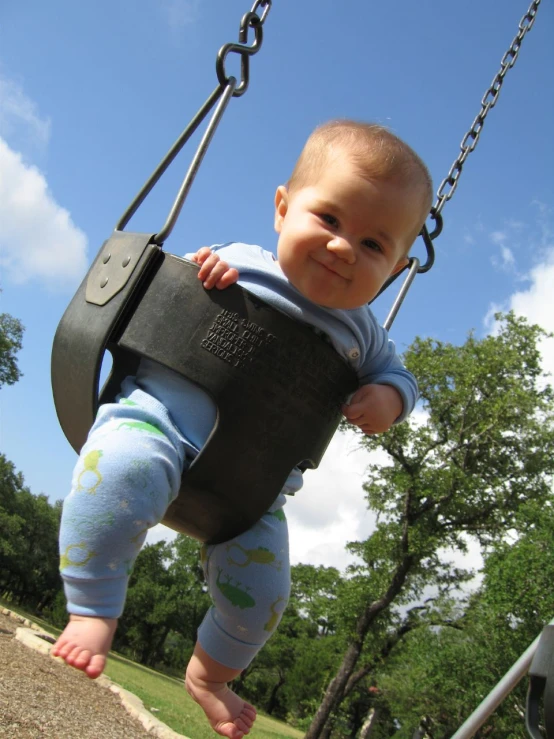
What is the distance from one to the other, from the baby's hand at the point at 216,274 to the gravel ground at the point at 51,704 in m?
7.55

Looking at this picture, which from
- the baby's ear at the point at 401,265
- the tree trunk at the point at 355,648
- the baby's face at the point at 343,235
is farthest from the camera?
the tree trunk at the point at 355,648

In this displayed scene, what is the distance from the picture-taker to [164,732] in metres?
10.1

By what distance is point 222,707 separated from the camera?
5.13ft

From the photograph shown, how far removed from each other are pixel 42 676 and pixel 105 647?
10.9 metres

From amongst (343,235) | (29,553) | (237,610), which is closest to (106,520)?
(237,610)

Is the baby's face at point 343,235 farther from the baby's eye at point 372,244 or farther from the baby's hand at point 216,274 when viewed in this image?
the baby's hand at point 216,274

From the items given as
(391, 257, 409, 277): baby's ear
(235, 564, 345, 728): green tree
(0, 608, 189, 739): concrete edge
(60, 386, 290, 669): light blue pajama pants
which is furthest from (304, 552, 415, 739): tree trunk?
(235, 564, 345, 728): green tree

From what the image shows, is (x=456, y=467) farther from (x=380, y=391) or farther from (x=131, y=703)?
(x=380, y=391)

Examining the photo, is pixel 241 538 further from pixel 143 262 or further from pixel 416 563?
pixel 416 563

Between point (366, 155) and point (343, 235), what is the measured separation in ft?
0.59

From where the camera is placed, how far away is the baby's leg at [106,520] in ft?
3.98

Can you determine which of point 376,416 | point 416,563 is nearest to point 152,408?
point 376,416

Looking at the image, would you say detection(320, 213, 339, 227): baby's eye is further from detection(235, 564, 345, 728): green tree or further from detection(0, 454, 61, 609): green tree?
detection(235, 564, 345, 728): green tree

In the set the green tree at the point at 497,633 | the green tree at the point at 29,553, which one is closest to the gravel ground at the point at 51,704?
the green tree at the point at 497,633
